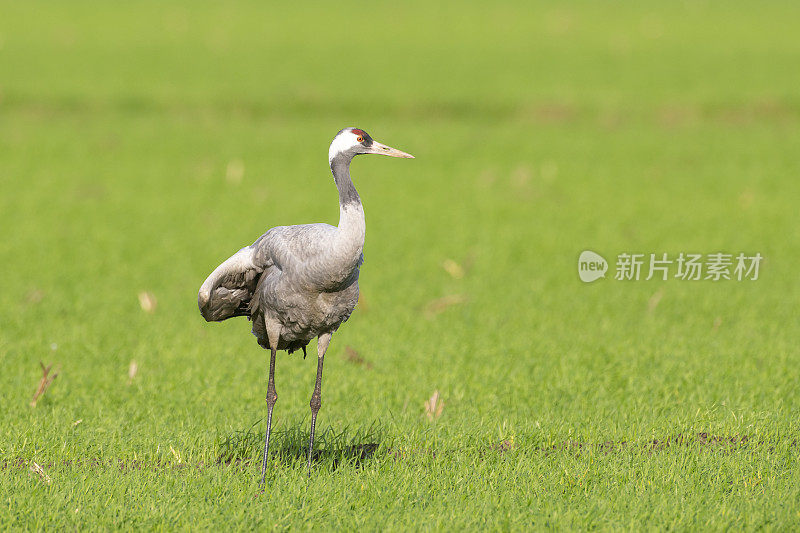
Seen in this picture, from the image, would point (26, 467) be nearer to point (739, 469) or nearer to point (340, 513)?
point (340, 513)

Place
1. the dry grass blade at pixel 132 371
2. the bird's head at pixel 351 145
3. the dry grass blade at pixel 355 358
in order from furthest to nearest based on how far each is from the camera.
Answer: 1. the dry grass blade at pixel 355 358
2. the dry grass blade at pixel 132 371
3. the bird's head at pixel 351 145

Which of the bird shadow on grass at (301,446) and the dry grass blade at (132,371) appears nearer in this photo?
the bird shadow on grass at (301,446)

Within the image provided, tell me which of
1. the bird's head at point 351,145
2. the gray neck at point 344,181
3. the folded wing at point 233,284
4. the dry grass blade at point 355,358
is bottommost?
the dry grass blade at point 355,358

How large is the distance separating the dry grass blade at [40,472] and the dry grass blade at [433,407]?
2.92m

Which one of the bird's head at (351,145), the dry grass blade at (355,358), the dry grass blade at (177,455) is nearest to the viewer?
the bird's head at (351,145)

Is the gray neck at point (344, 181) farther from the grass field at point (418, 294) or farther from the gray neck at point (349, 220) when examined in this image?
the grass field at point (418, 294)

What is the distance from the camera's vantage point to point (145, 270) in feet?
43.9

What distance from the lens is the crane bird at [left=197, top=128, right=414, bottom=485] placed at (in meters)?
6.01

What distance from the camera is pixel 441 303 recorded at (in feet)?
39.0

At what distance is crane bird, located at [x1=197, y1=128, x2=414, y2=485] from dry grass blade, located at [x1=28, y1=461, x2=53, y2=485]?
1389 mm

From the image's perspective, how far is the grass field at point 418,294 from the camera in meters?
6.68

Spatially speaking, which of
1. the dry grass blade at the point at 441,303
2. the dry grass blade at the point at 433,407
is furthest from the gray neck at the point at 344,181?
the dry grass blade at the point at 441,303

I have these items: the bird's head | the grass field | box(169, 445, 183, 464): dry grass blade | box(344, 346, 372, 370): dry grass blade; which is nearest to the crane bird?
the bird's head

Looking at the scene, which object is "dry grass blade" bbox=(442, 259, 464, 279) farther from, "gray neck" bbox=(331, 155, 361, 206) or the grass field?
"gray neck" bbox=(331, 155, 361, 206)
